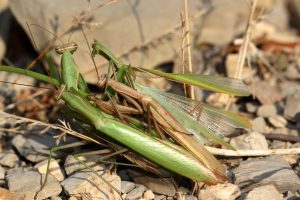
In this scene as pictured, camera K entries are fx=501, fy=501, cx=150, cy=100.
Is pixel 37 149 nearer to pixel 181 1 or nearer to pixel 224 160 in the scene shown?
pixel 224 160

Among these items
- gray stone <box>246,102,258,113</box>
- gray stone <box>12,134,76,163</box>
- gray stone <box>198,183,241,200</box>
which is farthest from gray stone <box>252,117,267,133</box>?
gray stone <box>12,134,76,163</box>

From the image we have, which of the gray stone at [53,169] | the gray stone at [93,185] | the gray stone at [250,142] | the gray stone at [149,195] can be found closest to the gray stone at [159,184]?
the gray stone at [149,195]

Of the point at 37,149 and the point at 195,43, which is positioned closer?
the point at 37,149

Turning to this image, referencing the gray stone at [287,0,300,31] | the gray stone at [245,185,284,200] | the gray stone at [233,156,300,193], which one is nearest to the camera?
the gray stone at [245,185,284,200]

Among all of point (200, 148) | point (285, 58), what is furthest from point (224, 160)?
point (285, 58)

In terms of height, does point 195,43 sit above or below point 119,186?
above

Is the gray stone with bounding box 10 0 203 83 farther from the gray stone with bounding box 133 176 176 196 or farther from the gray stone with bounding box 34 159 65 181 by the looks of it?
the gray stone with bounding box 133 176 176 196

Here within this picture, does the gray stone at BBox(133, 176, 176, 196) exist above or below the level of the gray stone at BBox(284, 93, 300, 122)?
below

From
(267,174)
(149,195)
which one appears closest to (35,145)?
(149,195)
